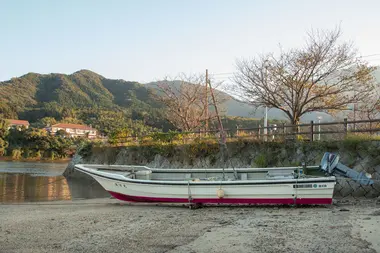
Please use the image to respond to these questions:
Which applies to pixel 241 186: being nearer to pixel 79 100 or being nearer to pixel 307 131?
pixel 307 131

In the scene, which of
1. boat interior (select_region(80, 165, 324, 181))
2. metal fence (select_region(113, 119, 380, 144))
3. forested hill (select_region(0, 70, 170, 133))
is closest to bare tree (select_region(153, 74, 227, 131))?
metal fence (select_region(113, 119, 380, 144))

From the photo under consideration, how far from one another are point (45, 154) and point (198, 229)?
6830 cm

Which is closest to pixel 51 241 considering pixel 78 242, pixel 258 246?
pixel 78 242

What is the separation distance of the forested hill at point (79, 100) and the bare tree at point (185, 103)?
4793 centimetres

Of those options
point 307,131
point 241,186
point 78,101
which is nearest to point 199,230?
point 241,186

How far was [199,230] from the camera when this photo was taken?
296 inches

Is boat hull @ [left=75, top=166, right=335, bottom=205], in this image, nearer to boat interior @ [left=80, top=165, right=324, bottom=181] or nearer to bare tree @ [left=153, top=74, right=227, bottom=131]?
boat interior @ [left=80, top=165, right=324, bottom=181]

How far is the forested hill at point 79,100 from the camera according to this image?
365ft

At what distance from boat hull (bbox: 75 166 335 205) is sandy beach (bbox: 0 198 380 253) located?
27 centimetres

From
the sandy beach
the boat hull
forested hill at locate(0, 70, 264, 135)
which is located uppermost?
forested hill at locate(0, 70, 264, 135)

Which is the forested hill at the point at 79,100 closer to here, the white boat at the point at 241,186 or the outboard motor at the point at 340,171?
the white boat at the point at 241,186

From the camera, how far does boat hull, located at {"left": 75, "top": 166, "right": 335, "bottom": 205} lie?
10.1 metres

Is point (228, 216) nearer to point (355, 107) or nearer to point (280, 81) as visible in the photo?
point (280, 81)

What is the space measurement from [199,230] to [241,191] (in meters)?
3.28
